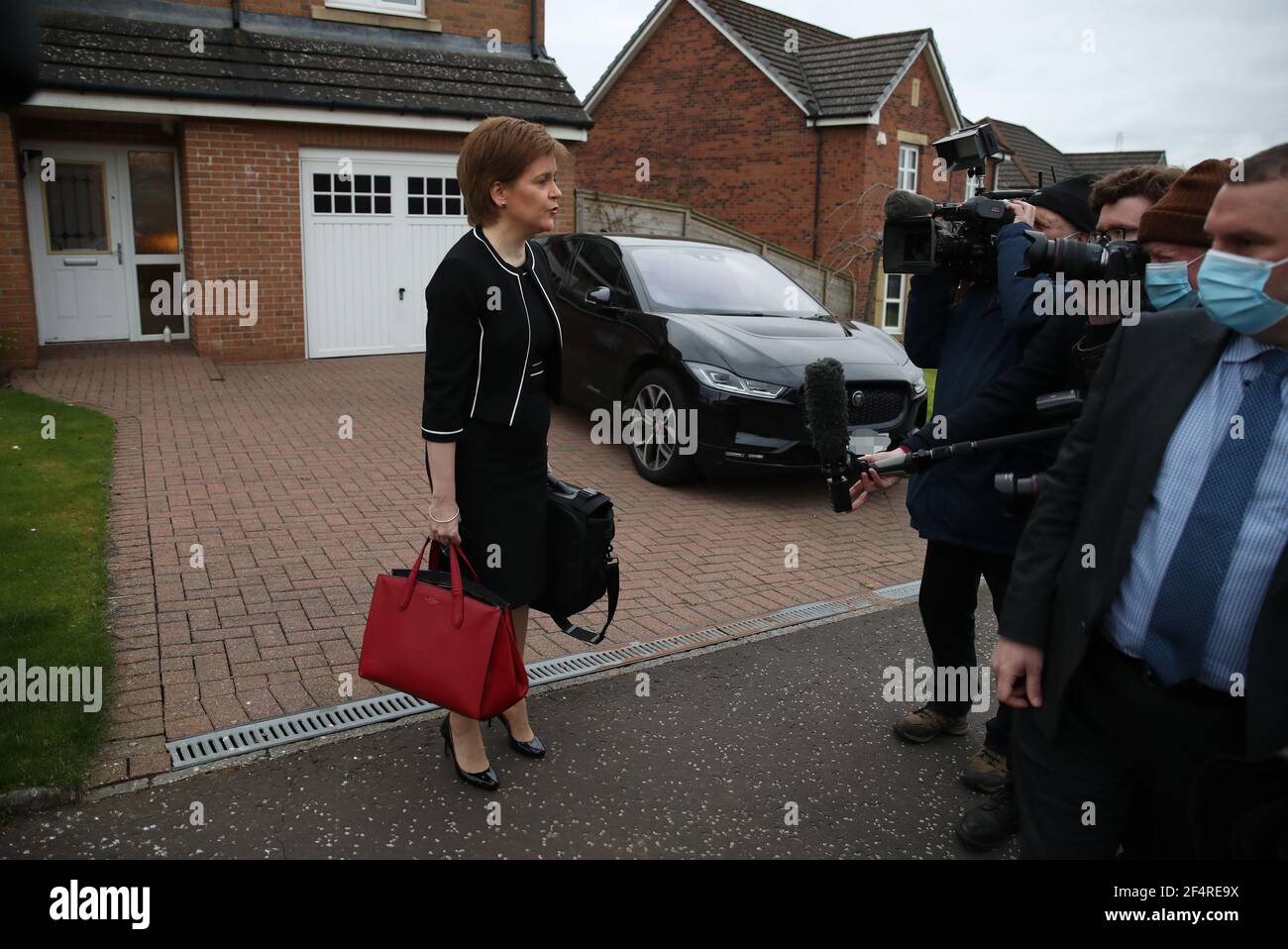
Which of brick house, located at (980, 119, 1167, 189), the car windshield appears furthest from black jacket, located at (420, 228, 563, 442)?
brick house, located at (980, 119, 1167, 189)

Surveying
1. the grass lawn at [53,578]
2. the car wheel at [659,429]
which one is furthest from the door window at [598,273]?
the grass lawn at [53,578]

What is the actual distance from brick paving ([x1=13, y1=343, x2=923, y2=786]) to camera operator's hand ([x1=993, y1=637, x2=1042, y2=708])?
2.74 meters

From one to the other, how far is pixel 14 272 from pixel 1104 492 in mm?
12520

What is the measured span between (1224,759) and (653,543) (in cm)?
474

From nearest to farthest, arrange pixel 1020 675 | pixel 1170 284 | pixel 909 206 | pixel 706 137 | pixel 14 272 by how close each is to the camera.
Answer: pixel 1020 675 < pixel 1170 284 < pixel 909 206 < pixel 14 272 < pixel 706 137

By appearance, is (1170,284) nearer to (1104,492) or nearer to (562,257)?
(1104,492)

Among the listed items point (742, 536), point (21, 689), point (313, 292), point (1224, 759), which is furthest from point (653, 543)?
point (313, 292)

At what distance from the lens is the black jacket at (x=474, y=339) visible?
3160 mm

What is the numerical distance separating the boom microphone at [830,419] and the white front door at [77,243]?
12368 mm

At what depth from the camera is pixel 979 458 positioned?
347cm

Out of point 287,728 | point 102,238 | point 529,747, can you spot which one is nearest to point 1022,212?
point 529,747

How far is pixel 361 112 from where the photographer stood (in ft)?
41.3

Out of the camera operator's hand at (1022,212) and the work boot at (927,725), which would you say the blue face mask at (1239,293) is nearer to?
the camera operator's hand at (1022,212)

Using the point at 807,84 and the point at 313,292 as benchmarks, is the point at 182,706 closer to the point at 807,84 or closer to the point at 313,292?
the point at 313,292
